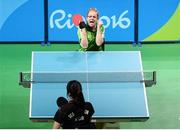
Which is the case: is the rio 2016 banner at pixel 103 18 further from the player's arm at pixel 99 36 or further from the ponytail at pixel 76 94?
the ponytail at pixel 76 94

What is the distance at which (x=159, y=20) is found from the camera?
33.9ft

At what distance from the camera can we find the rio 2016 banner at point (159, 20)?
10289 mm

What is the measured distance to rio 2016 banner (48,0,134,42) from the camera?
33.8ft

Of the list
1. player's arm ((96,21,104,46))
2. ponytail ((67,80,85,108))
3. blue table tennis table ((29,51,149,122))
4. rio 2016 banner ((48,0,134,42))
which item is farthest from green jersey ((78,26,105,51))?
rio 2016 banner ((48,0,134,42))

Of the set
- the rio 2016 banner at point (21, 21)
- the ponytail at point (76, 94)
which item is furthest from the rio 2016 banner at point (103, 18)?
the ponytail at point (76, 94)

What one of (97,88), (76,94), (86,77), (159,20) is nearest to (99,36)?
(86,77)

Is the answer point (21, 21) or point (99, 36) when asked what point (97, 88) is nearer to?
point (99, 36)

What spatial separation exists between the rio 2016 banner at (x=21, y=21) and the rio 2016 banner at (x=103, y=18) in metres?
0.21

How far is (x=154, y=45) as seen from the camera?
33.5 feet

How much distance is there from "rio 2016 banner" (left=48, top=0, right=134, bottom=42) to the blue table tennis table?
3.93m

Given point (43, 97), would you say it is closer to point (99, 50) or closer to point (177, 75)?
point (99, 50)

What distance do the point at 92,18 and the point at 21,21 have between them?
159 inches

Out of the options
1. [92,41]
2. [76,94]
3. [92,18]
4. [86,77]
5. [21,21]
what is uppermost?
[21,21]

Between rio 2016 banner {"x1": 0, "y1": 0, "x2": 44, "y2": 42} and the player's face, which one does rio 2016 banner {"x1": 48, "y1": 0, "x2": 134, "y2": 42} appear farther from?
the player's face
